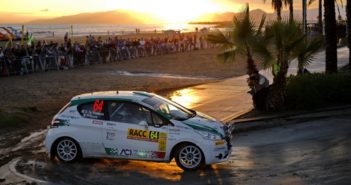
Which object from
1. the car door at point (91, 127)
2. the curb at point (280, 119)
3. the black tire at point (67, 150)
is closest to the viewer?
the car door at point (91, 127)

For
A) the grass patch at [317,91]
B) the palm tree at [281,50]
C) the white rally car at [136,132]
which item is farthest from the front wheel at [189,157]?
the grass patch at [317,91]

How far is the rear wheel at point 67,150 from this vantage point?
11.6 m

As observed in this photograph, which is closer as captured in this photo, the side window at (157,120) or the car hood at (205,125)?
the car hood at (205,125)

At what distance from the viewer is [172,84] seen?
2661cm

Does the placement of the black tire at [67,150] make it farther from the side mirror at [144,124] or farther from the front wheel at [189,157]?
the front wheel at [189,157]

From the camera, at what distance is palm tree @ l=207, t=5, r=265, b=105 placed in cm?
1633

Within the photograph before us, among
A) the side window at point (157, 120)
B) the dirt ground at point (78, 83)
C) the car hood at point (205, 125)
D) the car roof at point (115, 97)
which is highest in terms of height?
the car roof at point (115, 97)

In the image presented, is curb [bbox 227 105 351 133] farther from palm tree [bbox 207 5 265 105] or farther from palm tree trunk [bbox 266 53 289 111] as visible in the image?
palm tree [bbox 207 5 265 105]

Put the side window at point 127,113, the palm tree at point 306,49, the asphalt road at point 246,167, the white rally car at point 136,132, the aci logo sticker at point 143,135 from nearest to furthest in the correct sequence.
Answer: the asphalt road at point 246,167 → the white rally car at point 136,132 → the aci logo sticker at point 143,135 → the side window at point 127,113 → the palm tree at point 306,49

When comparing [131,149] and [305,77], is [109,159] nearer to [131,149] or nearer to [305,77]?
[131,149]

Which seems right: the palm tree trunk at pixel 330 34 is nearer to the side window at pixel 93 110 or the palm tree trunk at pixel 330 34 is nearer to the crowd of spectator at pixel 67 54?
the side window at pixel 93 110

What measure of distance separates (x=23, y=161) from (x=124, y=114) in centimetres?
271

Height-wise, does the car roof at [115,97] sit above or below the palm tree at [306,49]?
below

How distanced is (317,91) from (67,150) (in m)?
8.42
